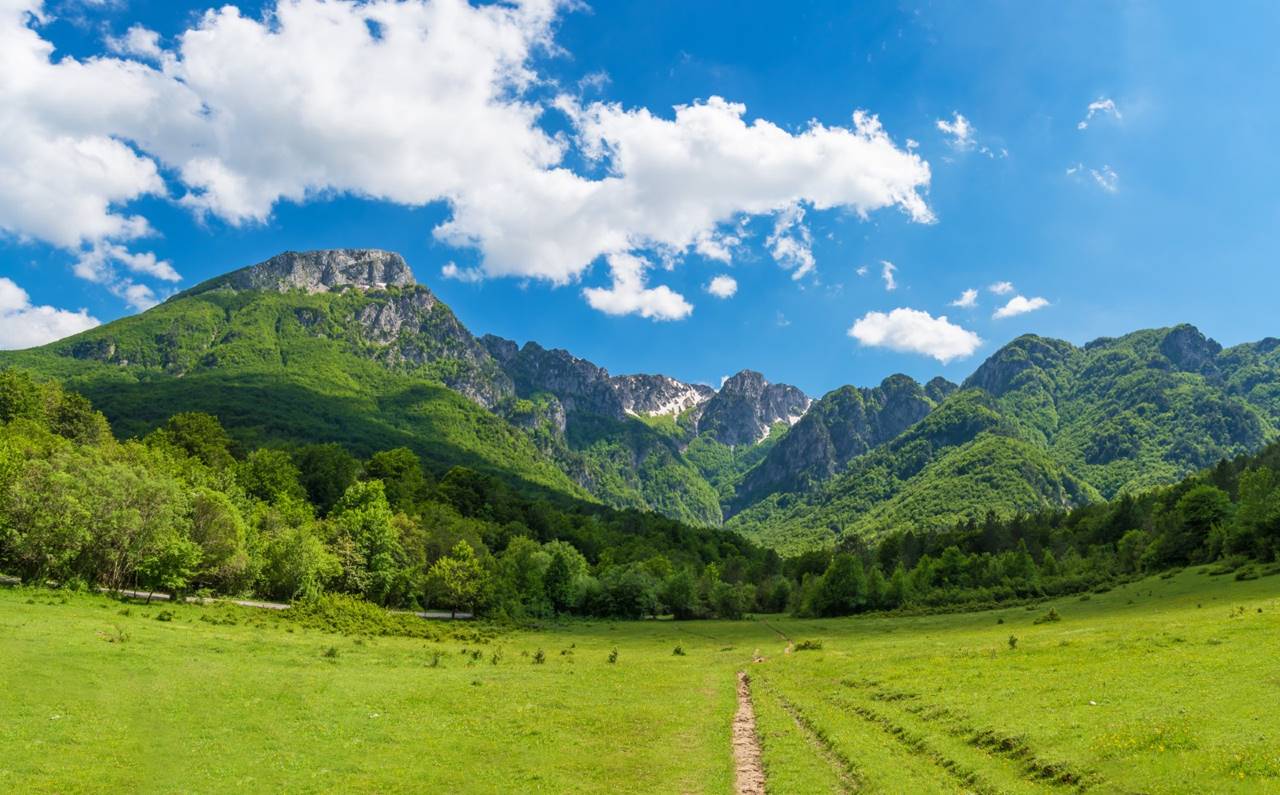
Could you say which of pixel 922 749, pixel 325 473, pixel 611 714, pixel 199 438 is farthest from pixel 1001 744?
pixel 325 473

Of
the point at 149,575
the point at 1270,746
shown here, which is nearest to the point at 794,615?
the point at 149,575

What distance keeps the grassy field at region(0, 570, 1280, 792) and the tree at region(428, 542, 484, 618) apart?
1722 inches

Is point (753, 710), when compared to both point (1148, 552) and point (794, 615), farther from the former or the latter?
point (1148, 552)

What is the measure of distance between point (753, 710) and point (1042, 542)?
15166 cm

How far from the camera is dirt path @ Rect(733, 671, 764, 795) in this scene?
24.7 metres

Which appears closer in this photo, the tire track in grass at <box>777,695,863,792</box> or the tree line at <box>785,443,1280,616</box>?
the tire track in grass at <box>777,695,863,792</box>

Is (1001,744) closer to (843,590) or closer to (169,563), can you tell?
(169,563)

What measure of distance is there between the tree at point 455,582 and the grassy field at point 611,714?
4373cm

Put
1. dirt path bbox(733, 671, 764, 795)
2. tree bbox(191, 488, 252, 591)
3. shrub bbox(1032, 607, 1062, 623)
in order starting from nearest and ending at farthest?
1. dirt path bbox(733, 671, 764, 795)
2. shrub bbox(1032, 607, 1062, 623)
3. tree bbox(191, 488, 252, 591)

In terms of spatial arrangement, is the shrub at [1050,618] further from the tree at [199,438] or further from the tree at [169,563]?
the tree at [199,438]

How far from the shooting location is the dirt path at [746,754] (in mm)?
24658

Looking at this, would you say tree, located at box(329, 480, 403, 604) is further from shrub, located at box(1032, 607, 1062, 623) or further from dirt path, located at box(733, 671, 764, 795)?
shrub, located at box(1032, 607, 1062, 623)

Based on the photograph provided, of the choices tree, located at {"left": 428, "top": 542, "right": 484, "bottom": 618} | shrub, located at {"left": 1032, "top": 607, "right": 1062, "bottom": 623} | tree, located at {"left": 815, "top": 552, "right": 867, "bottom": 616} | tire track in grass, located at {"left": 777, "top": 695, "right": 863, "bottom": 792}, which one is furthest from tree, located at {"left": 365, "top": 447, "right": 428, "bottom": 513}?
tire track in grass, located at {"left": 777, "top": 695, "right": 863, "bottom": 792}

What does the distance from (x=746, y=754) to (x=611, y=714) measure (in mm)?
10110
